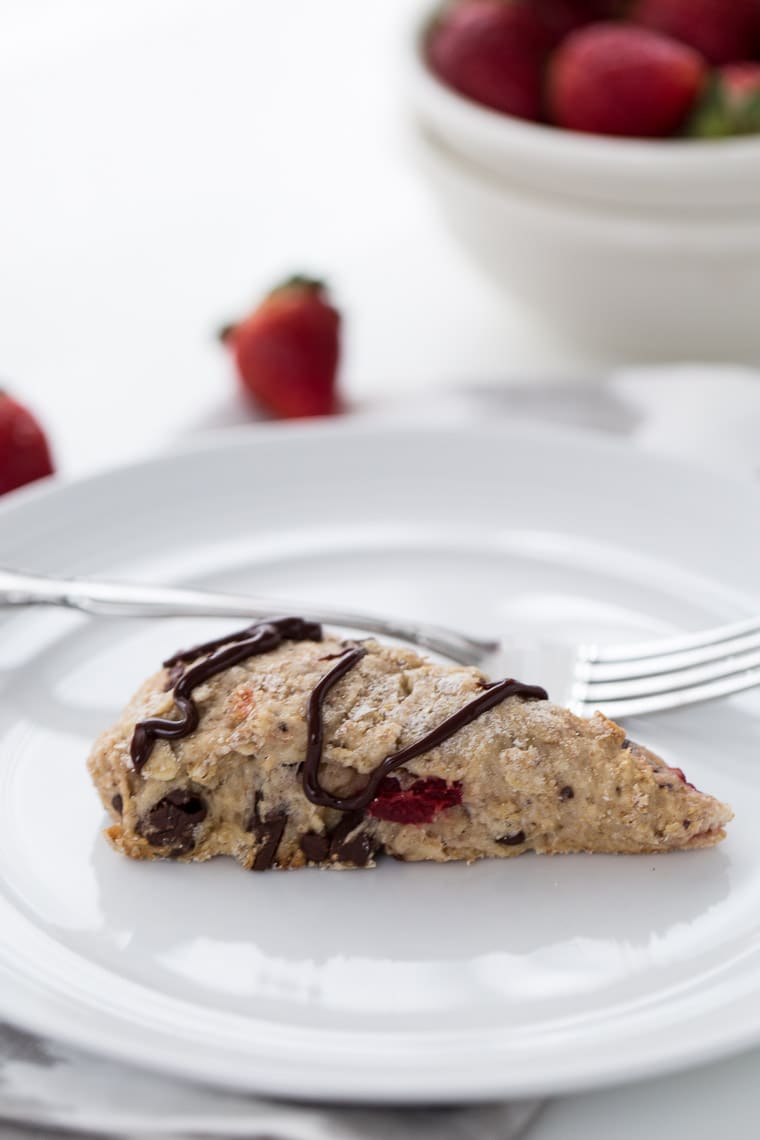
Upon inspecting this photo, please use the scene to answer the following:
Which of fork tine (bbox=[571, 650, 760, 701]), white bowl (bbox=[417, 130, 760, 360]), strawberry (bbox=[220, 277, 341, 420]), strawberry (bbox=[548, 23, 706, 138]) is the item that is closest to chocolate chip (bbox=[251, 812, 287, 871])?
fork tine (bbox=[571, 650, 760, 701])

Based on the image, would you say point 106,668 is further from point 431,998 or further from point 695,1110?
point 695,1110

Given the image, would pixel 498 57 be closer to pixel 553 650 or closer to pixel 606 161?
pixel 606 161

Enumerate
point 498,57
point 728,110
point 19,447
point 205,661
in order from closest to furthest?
point 205,661
point 19,447
point 728,110
point 498,57

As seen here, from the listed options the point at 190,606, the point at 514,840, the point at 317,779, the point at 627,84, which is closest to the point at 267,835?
the point at 317,779

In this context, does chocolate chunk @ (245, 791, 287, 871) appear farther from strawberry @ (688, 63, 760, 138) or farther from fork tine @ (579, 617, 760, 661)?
strawberry @ (688, 63, 760, 138)

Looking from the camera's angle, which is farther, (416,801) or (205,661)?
(205,661)

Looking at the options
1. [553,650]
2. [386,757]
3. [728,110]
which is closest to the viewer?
[386,757]

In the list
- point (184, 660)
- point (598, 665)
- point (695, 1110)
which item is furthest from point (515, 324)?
point (695, 1110)
